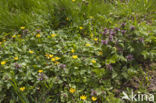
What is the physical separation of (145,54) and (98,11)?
1294 mm

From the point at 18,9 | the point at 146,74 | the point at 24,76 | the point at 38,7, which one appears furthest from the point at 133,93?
the point at 18,9

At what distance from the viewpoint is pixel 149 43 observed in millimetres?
1997

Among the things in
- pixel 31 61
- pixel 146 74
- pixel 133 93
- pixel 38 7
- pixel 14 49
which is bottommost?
pixel 133 93

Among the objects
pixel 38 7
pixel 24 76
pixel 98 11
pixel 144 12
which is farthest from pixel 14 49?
pixel 144 12

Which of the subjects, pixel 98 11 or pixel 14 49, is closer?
pixel 14 49

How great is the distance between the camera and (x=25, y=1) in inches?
117

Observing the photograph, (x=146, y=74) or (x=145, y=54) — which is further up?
(x=145, y=54)

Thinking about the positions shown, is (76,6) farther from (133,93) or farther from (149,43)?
(133,93)

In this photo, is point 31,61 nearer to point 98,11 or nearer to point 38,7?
point 38,7

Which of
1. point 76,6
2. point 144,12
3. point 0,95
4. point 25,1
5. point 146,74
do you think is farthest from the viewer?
point 25,1

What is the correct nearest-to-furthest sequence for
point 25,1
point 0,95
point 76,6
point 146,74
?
1. point 0,95
2. point 146,74
3. point 76,6
4. point 25,1

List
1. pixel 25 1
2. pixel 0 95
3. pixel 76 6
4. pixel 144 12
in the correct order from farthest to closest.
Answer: pixel 25 1 < pixel 144 12 < pixel 76 6 < pixel 0 95

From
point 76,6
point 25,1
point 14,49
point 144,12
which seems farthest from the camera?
point 25,1

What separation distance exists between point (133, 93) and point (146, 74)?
1.01 ft
